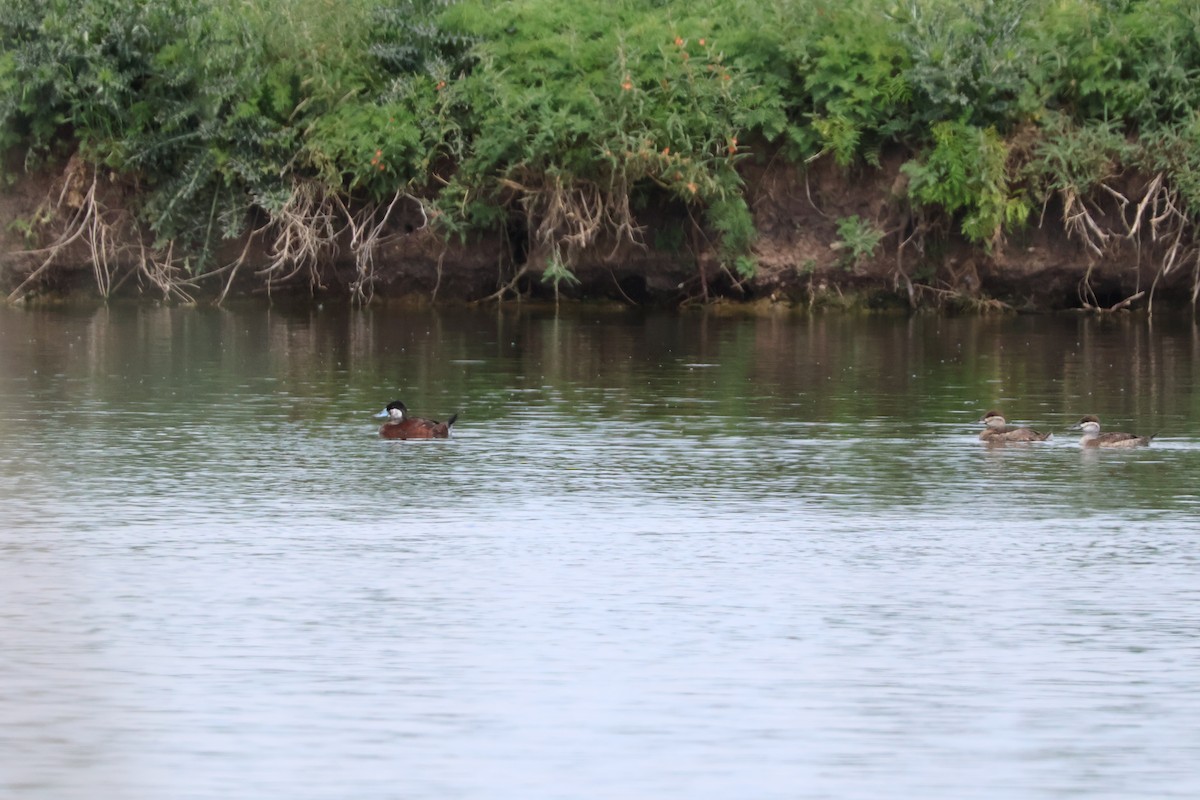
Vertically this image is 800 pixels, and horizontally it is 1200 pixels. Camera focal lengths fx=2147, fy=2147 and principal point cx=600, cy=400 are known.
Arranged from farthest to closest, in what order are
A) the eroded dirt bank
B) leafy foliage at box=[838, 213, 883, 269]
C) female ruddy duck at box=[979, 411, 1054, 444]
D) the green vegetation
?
1. the eroded dirt bank
2. leafy foliage at box=[838, 213, 883, 269]
3. the green vegetation
4. female ruddy duck at box=[979, 411, 1054, 444]

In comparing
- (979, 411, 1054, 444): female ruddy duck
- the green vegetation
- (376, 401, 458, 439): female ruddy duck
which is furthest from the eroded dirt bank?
(376, 401, 458, 439): female ruddy duck

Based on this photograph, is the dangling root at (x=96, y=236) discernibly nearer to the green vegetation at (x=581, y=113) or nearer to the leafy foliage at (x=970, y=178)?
the green vegetation at (x=581, y=113)

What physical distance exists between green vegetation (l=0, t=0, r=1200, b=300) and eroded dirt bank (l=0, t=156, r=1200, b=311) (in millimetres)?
198

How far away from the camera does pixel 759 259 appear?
32.4 m

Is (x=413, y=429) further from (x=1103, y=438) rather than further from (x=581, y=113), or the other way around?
(x=581, y=113)

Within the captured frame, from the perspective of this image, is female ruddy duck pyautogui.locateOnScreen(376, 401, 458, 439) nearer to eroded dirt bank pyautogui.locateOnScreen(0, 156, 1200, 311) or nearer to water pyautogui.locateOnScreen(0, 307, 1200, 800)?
water pyautogui.locateOnScreen(0, 307, 1200, 800)

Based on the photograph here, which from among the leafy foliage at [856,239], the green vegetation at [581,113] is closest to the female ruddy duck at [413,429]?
the green vegetation at [581,113]

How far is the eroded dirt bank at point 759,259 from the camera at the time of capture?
32.1 meters

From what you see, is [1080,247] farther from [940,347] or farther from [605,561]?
[605,561]

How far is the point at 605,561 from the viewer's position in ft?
36.2

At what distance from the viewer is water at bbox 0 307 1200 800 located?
7551 mm

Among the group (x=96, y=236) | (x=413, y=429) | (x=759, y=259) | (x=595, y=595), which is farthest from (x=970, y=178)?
(x=595, y=595)

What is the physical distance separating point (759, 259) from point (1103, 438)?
17067 mm

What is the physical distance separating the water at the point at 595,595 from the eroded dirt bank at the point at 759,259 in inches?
489
